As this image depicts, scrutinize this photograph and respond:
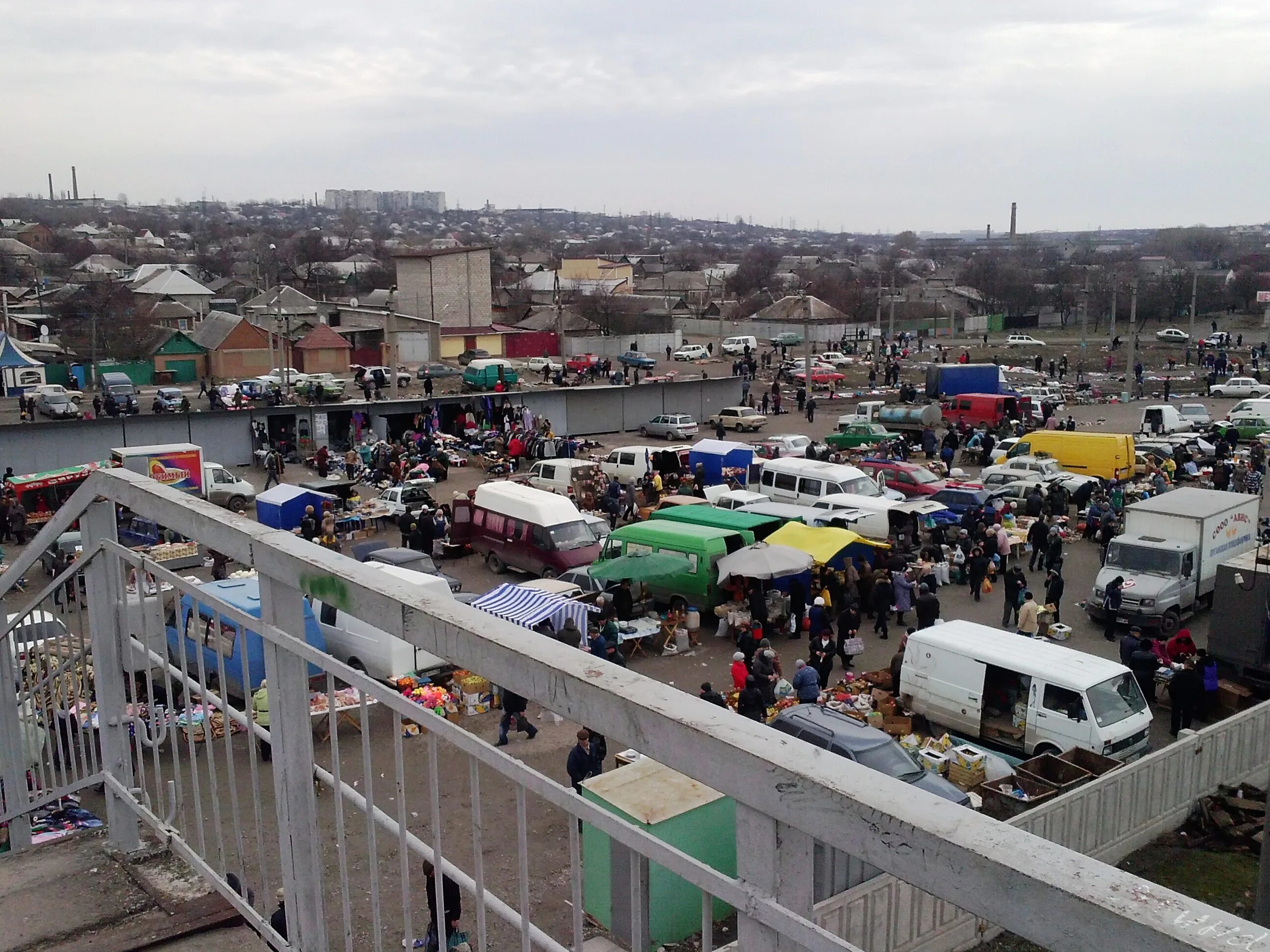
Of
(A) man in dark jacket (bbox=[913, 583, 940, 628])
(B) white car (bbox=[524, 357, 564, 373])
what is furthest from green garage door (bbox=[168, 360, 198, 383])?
(A) man in dark jacket (bbox=[913, 583, 940, 628])

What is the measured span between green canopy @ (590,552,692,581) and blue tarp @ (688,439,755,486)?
874cm

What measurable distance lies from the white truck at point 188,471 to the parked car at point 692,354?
34.8 m

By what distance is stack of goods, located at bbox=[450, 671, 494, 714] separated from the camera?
1165 cm

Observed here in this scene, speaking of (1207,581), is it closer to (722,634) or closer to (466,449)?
(722,634)

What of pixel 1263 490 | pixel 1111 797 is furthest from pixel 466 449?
pixel 1111 797

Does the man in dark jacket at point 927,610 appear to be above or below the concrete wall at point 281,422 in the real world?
below

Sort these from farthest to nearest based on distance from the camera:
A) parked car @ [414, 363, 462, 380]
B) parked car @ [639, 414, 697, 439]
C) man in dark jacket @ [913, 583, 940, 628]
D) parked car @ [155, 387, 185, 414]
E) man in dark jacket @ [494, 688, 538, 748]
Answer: parked car @ [414, 363, 462, 380] < parked car @ [155, 387, 185, 414] < parked car @ [639, 414, 697, 439] < man in dark jacket @ [913, 583, 940, 628] < man in dark jacket @ [494, 688, 538, 748]

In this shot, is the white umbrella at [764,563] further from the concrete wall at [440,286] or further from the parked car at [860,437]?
the concrete wall at [440,286]

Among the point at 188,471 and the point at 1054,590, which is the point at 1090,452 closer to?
Result: the point at 1054,590

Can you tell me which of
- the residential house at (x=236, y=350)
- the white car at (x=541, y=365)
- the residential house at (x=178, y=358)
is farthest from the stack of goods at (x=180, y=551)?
the residential house at (x=178, y=358)

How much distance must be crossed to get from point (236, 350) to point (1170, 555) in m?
40.0

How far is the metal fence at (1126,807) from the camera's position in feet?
21.4

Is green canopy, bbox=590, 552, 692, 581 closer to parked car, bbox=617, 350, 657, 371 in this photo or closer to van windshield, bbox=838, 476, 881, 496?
van windshield, bbox=838, 476, 881, 496

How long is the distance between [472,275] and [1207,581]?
50769 millimetres
